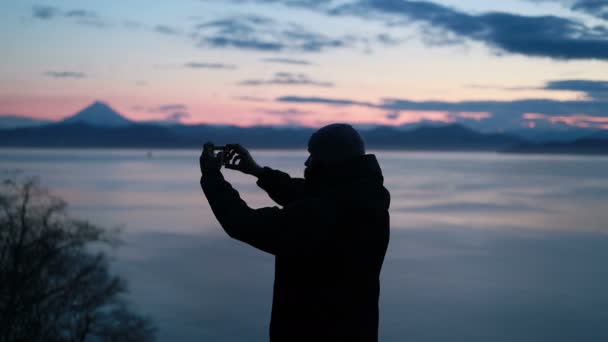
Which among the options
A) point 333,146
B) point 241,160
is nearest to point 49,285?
point 241,160

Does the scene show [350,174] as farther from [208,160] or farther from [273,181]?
[273,181]

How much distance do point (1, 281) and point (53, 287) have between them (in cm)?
202

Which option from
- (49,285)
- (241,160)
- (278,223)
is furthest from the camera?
(49,285)

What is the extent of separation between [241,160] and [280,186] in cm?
18

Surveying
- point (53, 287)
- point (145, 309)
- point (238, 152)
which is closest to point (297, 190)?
point (238, 152)

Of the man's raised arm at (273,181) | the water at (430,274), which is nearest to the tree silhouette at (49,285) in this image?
the water at (430,274)

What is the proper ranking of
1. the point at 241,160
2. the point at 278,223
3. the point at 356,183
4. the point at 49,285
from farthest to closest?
1. the point at 49,285
2. the point at 241,160
3. the point at 356,183
4. the point at 278,223

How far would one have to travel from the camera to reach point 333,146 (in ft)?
5.94

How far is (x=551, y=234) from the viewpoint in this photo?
40.0 meters

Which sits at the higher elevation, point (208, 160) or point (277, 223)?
point (208, 160)

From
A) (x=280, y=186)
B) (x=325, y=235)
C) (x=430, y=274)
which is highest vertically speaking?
(x=280, y=186)

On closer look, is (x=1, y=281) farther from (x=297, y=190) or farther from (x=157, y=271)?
(x=157, y=271)

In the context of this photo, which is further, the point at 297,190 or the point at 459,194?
the point at 459,194

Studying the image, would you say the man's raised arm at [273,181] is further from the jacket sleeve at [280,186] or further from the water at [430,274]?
the water at [430,274]
